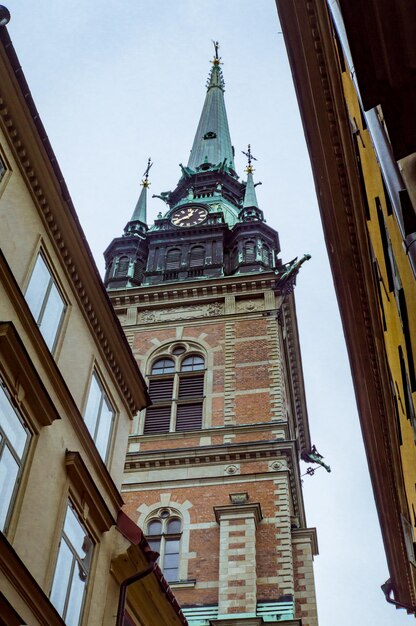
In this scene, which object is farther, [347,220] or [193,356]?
[193,356]

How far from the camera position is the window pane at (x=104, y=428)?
13.6 m

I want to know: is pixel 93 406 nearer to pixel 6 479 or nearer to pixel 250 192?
pixel 6 479

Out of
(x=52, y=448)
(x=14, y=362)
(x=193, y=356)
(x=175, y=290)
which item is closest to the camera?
(x=14, y=362)

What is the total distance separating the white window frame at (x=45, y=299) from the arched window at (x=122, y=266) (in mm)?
25886

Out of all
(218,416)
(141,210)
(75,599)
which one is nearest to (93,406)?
(75,599)

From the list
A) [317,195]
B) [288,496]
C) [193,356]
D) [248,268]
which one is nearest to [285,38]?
[317,195]

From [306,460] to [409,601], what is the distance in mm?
13051

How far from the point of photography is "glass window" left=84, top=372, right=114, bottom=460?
13344 mm

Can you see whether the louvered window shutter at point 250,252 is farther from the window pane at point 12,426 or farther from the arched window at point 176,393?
the window pane at point 12,426

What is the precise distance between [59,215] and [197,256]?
26.3 metres

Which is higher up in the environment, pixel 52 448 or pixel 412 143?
pixel 52 448

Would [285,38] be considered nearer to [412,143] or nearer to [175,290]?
[412,143]

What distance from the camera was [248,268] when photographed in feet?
121

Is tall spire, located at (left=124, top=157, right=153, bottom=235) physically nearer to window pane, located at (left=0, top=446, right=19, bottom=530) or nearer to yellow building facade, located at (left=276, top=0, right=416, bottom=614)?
yellow building facade, located at (left=276, top=0, right=416, bottom=614)
